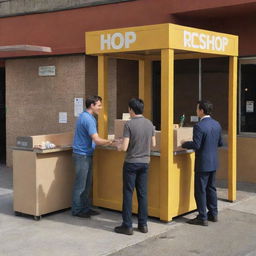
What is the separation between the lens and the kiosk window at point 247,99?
9.79m

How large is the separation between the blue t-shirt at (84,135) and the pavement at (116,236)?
3.31ft

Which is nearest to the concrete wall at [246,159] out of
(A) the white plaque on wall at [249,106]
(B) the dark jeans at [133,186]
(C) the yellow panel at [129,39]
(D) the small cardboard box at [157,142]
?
(A) the white plaque on wall at [249,106]

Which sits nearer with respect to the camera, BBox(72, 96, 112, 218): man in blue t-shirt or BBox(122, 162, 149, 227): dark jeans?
BBox(122, 162, 149, 227): dark jeans

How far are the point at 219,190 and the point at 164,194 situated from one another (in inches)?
107

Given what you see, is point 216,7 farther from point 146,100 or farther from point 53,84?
point 53,84

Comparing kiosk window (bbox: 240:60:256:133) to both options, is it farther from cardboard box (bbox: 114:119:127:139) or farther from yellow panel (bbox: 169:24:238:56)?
cardboard box (bbox: 114:119:127:139)

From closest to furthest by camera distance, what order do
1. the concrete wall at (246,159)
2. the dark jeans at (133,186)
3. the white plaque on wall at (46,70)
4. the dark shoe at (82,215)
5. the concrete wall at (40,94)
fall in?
the dark jeans at (133,186)
the dark shoe at (82,215)
the concrete wall at (246,159)
the concrete wall at (40,94)
the white plaque on wall at (46,70)

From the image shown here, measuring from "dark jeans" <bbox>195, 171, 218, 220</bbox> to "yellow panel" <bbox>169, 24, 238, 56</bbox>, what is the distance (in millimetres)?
1810

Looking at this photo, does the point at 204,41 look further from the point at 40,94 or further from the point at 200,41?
the point at 40,94

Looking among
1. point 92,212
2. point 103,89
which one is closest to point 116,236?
point 92,212

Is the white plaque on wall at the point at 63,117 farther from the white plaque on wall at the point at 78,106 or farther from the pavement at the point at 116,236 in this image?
the pavement at the point at 116,236

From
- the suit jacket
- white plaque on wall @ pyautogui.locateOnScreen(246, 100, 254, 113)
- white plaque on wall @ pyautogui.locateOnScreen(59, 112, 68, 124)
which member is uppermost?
white plaque on wall @ pyautogui.locateOnScreen(246, 100, 254, 113)

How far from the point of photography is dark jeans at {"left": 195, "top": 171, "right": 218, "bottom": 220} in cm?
668

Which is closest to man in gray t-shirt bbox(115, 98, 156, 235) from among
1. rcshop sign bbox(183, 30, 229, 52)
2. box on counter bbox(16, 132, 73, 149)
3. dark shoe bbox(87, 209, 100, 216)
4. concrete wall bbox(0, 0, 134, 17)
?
dark shoe bbox(87, 209, 100, 216)
